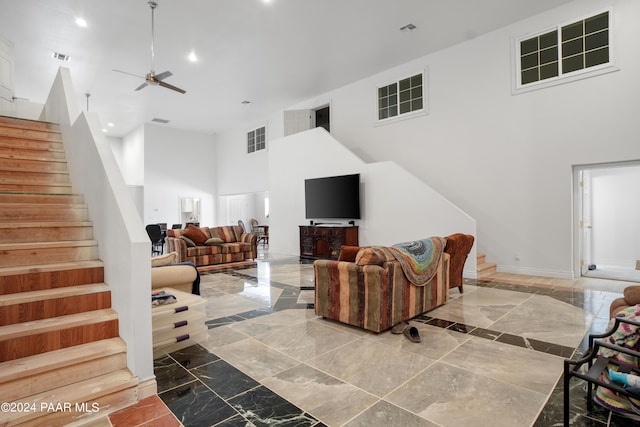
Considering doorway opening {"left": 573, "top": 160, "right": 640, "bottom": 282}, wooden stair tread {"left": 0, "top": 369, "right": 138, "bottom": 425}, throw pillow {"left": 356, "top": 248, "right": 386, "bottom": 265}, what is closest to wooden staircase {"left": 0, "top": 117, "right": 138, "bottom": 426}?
wooden stair tread {"left": 0, "top": 369, "right": 138, "bottom": 425}

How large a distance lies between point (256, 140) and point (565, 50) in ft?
29.2

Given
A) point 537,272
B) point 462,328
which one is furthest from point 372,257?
point 537,272

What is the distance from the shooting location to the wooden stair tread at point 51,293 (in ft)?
7.36

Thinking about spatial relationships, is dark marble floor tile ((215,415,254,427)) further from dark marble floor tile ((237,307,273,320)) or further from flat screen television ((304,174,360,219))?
flat screen television ((304,174,360,219))

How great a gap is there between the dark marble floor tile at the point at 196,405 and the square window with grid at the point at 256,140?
32.5 ft

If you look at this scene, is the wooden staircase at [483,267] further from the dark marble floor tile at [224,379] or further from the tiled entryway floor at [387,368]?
the dark marble floor tile at [224,379]

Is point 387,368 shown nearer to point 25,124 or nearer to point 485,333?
point 485,333

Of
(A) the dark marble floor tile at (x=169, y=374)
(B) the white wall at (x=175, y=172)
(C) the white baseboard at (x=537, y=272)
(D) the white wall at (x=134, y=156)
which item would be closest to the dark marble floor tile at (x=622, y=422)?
(A) the dark marble floor tile at (x=169, y=374)

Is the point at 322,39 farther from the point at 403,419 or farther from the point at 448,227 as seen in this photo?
the point at 403,419

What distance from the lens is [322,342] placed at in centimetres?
307

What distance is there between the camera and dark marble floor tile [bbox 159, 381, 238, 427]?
1.93 meters

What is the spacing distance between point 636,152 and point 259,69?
7077 mm

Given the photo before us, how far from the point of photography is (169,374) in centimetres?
249

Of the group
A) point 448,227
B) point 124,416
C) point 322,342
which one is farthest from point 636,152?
point 124,416
